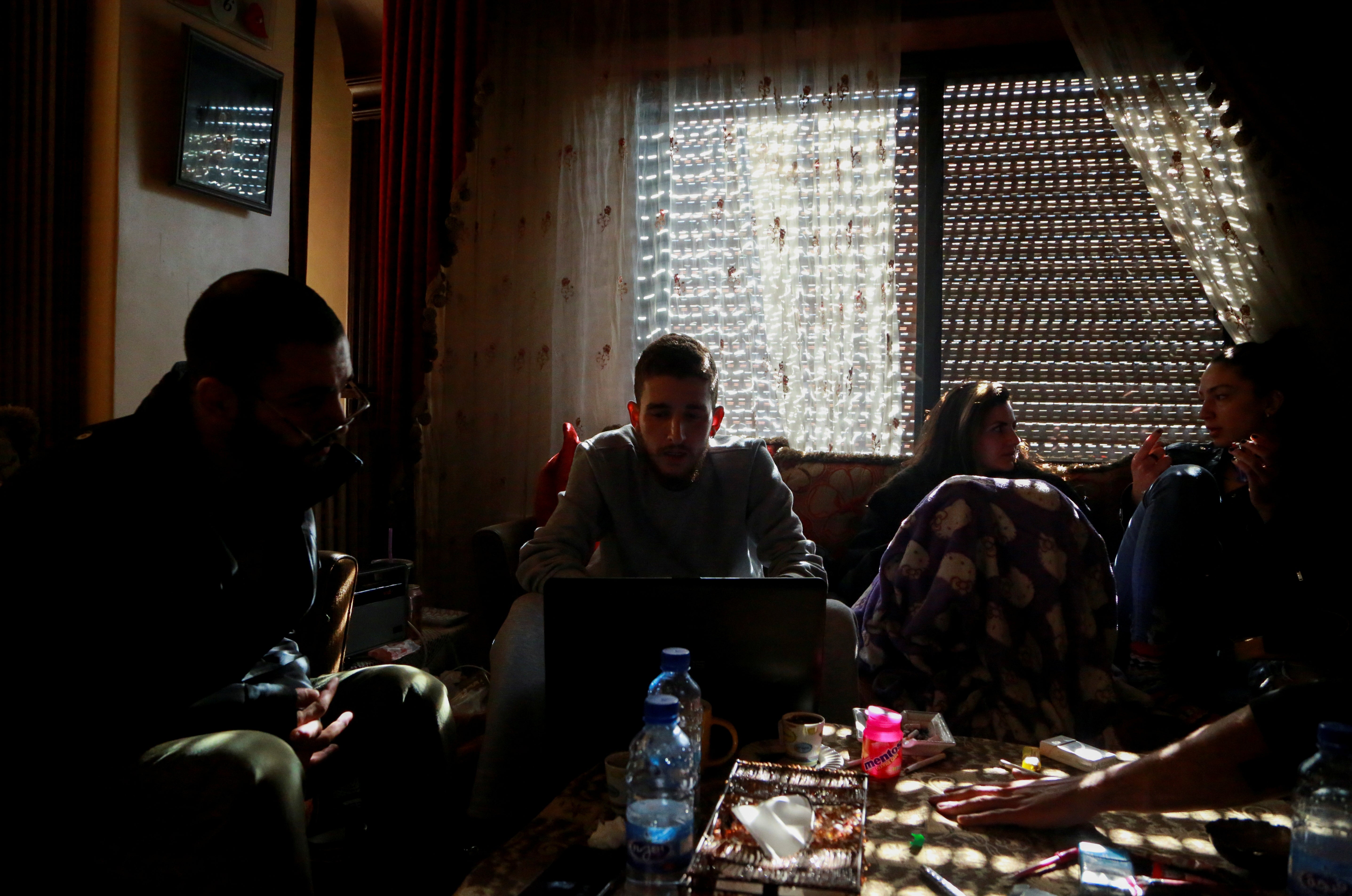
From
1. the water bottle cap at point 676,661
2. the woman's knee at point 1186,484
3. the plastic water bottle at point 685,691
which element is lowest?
the plastic water bottle at point 685,691

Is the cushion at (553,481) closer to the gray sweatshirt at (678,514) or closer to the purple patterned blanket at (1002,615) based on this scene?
the gray sweatshirt at (678,514)

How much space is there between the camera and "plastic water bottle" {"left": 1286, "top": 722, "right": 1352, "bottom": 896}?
876 mm

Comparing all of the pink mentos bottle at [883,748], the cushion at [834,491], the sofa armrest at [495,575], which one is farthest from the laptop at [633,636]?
the cushion at [834,491]

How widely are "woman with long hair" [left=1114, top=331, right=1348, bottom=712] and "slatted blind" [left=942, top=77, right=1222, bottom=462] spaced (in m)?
0.59

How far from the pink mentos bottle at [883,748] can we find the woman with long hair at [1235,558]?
1388mm

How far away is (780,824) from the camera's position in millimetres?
1004

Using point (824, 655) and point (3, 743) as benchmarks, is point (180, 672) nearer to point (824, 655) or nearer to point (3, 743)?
point (3, 743)

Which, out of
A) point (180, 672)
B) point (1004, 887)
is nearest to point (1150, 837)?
point (1004, 887)

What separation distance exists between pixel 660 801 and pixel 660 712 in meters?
0.10

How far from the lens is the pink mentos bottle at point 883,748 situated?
1.26 meters

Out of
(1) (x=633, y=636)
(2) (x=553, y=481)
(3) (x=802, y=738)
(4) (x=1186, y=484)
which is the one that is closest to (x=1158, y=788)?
(3) (x=802, y=738)

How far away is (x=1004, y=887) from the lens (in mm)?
969

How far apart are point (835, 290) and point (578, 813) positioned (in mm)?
2501

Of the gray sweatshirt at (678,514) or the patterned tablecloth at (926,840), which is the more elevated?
the gray sweatshirt at (678,514)
